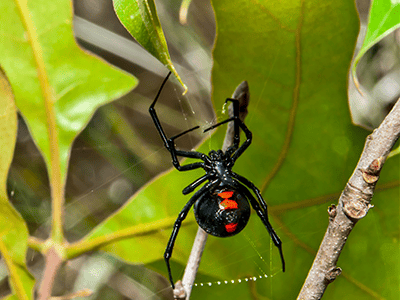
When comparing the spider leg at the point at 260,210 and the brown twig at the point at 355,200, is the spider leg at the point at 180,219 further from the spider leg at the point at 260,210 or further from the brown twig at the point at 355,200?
the brown twig at the point at 355,200

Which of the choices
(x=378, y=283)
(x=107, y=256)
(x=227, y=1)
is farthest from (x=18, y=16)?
(x=378, y=283)

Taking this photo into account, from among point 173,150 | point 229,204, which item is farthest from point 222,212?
point 173,150

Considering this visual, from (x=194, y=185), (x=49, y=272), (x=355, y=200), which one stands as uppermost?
(x=355, y=200)

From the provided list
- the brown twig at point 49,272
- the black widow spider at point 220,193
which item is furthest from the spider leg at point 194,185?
the brown twig at point 49,272

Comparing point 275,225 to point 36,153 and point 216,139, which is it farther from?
point 36,153

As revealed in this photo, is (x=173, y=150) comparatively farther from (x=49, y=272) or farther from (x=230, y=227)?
(x=49, y=272)

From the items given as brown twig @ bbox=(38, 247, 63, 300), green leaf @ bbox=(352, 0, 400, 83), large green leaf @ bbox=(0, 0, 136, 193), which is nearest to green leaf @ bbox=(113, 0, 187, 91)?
green leaf @ bbox=(352, 0, 400, 83)
